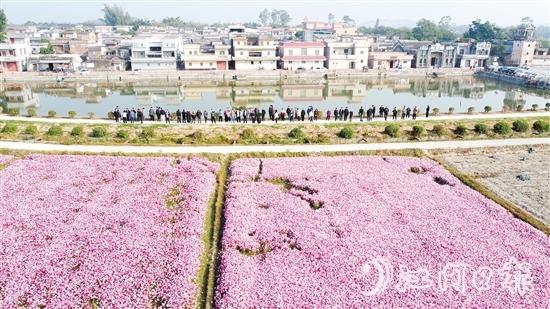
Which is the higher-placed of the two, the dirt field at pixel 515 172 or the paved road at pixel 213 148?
the paved road at pixel 213 148

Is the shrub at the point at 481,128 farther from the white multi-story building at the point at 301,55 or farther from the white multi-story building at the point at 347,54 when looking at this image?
the white multi-story building at the point at 347,54

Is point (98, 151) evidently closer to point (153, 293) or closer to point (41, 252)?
point (41, 252)

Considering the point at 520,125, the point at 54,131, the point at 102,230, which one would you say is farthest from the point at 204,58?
the point at 102,230

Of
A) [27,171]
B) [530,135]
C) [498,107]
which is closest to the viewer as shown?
[27,171]

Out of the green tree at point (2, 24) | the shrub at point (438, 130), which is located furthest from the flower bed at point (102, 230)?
the green tree at point (2, 24)

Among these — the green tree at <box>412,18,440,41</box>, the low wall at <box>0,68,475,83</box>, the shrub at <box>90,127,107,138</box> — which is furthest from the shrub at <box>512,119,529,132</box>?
the green tree at <box>412,18,440,41</box>

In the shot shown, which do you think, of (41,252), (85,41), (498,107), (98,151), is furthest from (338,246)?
(85,41)
